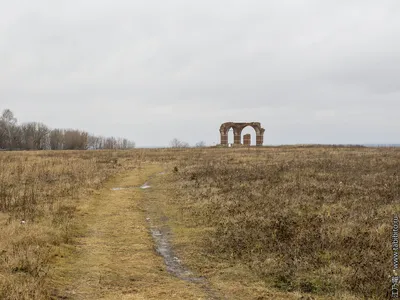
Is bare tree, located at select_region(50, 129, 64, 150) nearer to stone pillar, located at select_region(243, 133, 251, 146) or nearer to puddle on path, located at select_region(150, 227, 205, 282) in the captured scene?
stone pillar, located at select_region(243, 133, 251, 146)

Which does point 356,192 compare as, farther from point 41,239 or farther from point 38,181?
point 38,181

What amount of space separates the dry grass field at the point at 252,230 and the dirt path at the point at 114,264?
198mm

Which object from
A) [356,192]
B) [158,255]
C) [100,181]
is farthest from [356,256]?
[100,181]

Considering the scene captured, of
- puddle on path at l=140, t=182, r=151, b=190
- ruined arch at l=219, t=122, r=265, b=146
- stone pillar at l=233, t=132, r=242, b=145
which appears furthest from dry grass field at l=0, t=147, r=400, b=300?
stone pillar at l=233, t=132, r=242, b=145

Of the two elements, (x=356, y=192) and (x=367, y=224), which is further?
(x=356, y=192)

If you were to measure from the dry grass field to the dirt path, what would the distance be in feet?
0.65

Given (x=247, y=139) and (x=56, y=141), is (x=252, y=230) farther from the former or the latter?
(x=56, y=141)

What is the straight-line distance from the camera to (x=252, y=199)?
47.2 feet

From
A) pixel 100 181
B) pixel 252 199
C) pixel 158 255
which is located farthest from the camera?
pixel 100 181

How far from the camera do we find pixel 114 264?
8.41 m

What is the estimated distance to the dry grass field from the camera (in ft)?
23.0

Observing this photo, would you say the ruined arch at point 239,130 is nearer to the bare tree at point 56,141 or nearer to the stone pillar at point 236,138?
the stone pillar at point 236,138

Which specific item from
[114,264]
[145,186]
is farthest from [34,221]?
[145,186]

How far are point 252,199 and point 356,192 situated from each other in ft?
13.9
